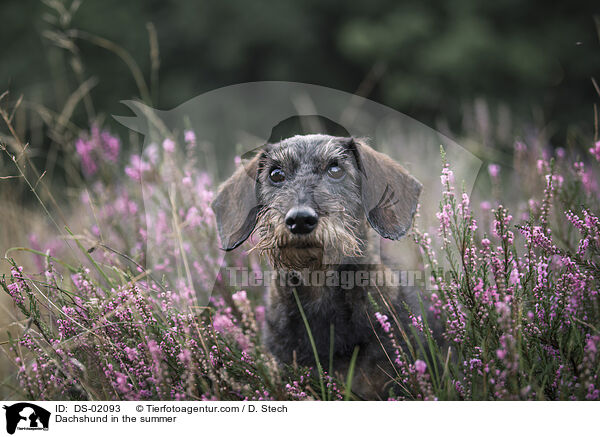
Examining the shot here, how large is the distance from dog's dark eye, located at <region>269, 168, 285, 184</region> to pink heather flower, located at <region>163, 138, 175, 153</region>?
0.89m

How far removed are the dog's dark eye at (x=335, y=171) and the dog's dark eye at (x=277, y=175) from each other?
0.85 feet

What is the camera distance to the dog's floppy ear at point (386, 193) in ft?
7.93

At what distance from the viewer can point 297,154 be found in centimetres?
258

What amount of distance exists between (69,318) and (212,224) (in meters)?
1.15

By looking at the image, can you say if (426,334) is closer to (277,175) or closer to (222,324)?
(222,324)

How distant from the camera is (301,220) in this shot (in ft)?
7.10

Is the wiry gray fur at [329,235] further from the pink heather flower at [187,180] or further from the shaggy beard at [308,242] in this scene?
the pink heather flower at [187,180]

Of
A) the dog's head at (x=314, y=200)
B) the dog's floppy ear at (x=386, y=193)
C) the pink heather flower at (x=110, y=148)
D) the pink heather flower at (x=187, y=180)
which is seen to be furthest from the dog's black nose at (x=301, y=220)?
the pink heather flower at (x=110, y=148)

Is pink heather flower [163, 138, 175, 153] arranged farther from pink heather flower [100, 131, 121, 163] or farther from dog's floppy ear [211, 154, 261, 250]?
pink heather flower [100, 131, 121, 163]

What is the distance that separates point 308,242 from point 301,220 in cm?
13

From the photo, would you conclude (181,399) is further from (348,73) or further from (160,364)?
(348,73)

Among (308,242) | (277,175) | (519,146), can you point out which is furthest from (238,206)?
(519,146)

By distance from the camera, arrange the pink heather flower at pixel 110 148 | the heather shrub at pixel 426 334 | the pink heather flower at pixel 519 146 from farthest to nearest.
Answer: the pink heather flower at pixel 110 148 → the pink heather flower at pixel 519 146 → the heather shrub at pixel 426 334
